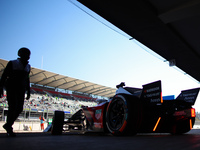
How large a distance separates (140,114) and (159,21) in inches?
178

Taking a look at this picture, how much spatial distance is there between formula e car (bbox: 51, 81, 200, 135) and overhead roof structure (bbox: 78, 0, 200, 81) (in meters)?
2.75

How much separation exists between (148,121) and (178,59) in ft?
25.7

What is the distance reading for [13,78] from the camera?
3068 millimetres

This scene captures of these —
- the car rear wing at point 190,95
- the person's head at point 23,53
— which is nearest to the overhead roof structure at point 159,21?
the person's head at point 23,53

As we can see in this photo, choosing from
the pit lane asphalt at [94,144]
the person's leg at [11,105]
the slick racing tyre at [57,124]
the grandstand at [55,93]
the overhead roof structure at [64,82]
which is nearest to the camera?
the pit lane asphalt at [94,144]

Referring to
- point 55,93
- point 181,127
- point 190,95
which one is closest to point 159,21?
point 190,95

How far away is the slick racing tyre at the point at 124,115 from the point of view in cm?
309

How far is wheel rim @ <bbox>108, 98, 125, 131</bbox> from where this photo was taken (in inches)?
133

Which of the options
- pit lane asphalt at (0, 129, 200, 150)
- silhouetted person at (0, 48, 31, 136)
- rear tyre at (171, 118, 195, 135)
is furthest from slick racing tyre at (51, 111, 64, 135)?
rear tyre at (171, 118, 195, 135)

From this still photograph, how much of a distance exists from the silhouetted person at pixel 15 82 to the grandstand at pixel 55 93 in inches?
794

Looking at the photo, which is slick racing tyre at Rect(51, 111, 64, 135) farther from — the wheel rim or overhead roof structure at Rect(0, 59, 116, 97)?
overhead roof structure at Rect(0, 59, 116, 97)

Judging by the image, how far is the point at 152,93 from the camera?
10.5 feet

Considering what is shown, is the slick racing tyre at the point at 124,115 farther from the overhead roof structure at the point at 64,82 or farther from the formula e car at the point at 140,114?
the overhead roof structure at the point at 64,82

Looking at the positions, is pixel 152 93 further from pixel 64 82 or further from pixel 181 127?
pixel 64 82
